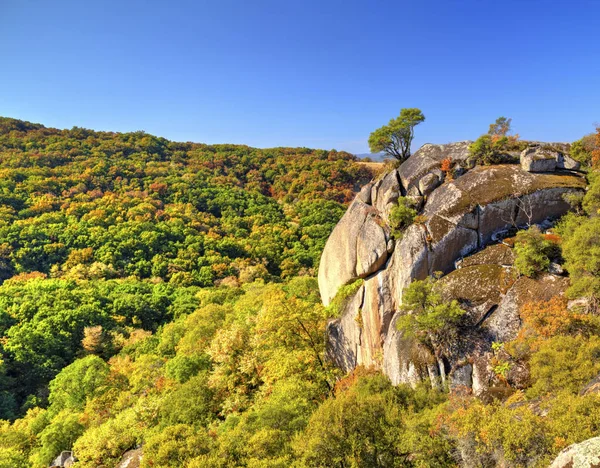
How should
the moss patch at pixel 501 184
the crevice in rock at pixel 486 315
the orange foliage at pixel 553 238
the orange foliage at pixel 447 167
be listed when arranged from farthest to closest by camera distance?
the orange foliage at pixel 447 167
the moss patch at pixel 501 184
the orange foliage at pixel 553 238
the crevice in rock at pixel 486 315

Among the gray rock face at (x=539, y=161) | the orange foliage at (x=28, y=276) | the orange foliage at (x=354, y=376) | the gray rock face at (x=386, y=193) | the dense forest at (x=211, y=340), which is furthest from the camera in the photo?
the orange foliage at (x=28, y=276)

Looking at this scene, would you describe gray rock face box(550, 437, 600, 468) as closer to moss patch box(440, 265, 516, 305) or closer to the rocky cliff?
the rocky cliff

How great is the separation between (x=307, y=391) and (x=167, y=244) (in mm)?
60914

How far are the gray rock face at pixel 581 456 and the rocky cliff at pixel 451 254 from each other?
23.1 ft

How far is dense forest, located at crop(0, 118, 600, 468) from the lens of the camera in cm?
1212

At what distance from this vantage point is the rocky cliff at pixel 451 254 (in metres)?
16.0

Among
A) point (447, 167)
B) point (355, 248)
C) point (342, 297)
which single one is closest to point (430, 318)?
point (355, 248)

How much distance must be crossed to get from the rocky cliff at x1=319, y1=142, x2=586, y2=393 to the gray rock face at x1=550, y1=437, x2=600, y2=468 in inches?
277

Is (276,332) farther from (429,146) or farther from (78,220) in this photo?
(78,220)

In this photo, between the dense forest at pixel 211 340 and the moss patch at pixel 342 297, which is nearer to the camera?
the dense forest at pixel 211 340

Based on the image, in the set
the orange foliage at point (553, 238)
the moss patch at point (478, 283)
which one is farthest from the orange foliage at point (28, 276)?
the orange foliage at point (553, 238)

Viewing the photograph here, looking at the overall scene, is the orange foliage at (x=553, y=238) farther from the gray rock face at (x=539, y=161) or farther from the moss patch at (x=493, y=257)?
the gray rock face at (x=539, y=161)

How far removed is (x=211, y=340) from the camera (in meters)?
32.2

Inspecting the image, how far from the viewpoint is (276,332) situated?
83.1 ft
